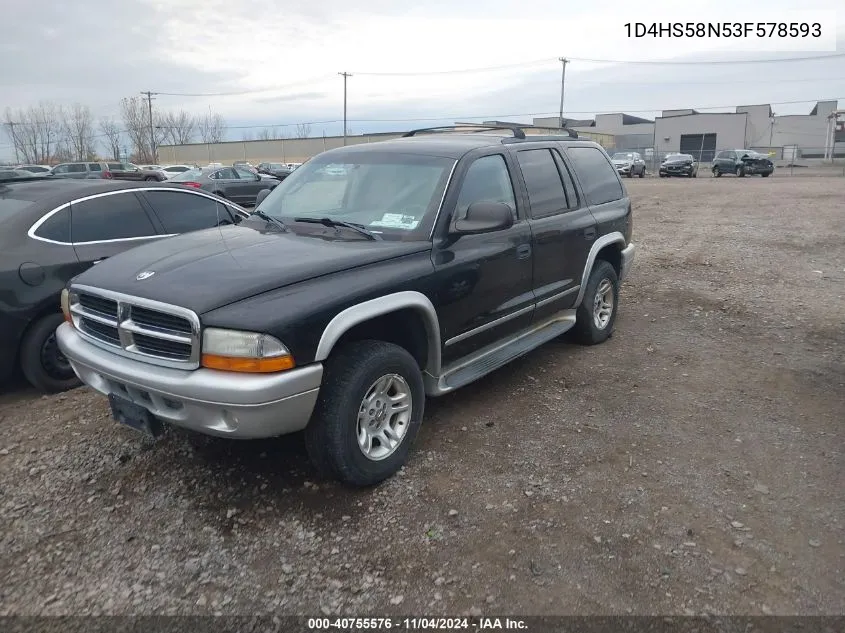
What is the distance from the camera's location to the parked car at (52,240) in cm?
462

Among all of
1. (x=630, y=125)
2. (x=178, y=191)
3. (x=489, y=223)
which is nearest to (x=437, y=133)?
(x=489, y=223)

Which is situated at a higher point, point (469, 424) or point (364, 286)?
point (364, 286)

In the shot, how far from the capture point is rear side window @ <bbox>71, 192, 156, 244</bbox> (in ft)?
16.9

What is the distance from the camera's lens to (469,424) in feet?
14.3

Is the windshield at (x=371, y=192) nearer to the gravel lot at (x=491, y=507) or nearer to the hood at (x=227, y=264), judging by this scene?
the hood at (x=227, y=264)

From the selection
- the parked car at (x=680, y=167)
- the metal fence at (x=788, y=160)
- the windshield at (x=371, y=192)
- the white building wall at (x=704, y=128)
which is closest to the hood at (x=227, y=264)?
the windshield at (x=371, y=192)

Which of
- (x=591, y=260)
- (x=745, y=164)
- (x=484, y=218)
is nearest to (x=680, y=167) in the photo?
(x=745, y=164)

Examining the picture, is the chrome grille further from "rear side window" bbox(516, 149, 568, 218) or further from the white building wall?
the white building wall

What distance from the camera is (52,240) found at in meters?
4.91

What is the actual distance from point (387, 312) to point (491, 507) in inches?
45.7

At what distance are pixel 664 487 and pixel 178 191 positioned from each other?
4.82 meters

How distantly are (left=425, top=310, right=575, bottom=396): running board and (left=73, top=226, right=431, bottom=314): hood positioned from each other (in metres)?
0.84

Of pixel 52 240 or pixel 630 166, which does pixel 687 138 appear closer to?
pixel 630 166

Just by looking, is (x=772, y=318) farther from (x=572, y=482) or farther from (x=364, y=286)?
(x=364, y=286)
